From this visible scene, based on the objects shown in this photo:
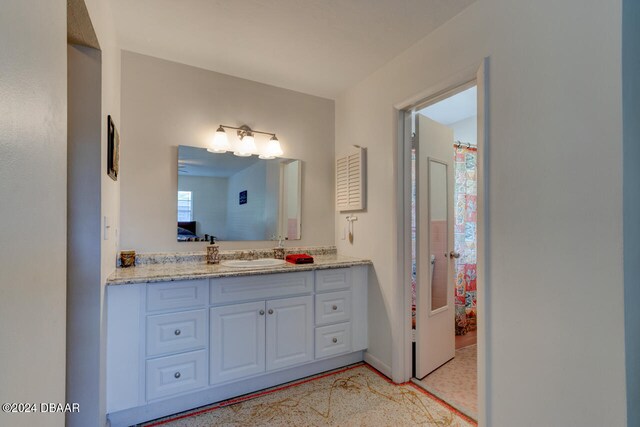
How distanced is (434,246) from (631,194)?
1.48 metres

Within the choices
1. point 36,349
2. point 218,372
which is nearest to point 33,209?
point 36,349

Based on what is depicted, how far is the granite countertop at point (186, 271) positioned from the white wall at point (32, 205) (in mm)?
878

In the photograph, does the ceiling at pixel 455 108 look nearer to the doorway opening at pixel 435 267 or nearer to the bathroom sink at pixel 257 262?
the doorway opening at pixel 435 267

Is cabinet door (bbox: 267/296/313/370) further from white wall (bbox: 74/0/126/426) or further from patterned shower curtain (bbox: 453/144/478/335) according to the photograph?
patterned shower curtain (bbox: 453/144/478/335)

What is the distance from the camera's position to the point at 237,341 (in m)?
2.01

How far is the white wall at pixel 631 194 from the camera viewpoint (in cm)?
112

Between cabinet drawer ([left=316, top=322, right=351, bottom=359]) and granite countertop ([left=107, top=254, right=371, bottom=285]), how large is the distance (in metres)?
0.49

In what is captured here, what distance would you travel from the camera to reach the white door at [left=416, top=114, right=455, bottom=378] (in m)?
2.36

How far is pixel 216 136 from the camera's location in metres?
2.47

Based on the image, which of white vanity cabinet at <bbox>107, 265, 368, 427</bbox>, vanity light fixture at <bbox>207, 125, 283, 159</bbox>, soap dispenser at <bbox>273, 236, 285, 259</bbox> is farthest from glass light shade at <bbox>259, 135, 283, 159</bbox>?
white vanity cabinet at <bbox>107, 265, 368, 427</bbox>

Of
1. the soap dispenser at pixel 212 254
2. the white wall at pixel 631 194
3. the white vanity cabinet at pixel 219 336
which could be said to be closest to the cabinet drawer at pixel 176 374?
the white vanity cabinet at pixel 219 336

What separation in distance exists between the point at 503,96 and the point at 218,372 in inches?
89.9

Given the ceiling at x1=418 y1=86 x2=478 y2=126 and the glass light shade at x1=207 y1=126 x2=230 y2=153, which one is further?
the ceiling at x1=418 y1=86 x2=478 y2=126

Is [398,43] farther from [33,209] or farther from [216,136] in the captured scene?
[33,209]
